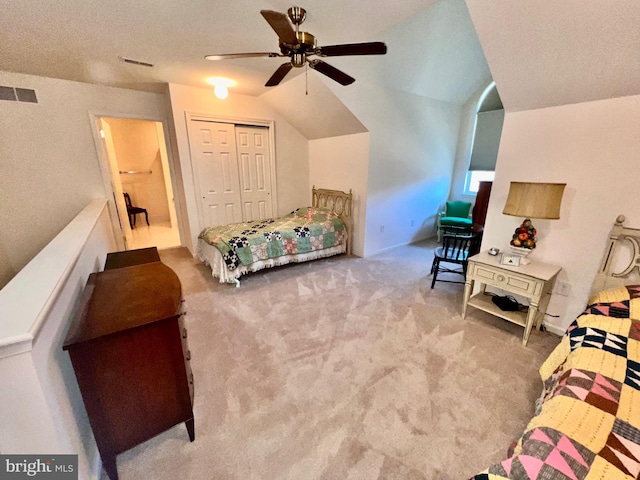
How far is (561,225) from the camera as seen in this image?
220cm

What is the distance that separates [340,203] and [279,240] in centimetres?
148

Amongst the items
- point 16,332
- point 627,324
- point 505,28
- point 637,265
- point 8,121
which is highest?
point 505,28

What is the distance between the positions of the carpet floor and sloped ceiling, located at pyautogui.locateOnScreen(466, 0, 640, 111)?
2.01 meters

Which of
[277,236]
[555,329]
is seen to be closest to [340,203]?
[277,236]

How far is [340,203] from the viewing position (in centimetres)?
448

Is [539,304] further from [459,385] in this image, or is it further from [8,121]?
[8,121]

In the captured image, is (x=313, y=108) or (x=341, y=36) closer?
(x=341, y=36)

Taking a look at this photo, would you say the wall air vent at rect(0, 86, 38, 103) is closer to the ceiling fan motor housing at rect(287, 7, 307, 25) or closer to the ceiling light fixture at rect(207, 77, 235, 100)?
the ceiling light fixture at rect(207, 77, 235, 100)

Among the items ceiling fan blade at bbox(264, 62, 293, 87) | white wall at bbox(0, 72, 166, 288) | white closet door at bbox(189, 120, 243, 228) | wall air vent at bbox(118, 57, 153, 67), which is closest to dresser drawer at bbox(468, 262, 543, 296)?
ceiling fan blade at bbox(264, 62, 293, 87)

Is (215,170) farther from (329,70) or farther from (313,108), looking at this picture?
(329,70)

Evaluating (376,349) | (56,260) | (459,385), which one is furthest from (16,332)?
(459,385)

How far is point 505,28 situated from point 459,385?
2470 mm

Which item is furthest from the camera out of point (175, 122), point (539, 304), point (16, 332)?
point (175, 122)

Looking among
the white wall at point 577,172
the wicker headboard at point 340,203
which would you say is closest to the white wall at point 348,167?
the wicker headboard at point 340,203
